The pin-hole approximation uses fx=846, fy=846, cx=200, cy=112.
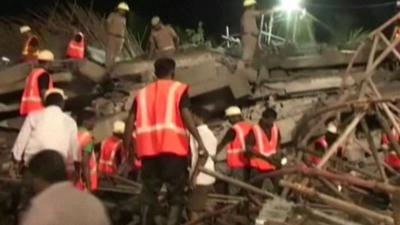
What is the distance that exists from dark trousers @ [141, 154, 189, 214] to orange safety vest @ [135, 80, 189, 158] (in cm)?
8

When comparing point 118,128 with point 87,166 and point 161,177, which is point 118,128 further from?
point 161,177

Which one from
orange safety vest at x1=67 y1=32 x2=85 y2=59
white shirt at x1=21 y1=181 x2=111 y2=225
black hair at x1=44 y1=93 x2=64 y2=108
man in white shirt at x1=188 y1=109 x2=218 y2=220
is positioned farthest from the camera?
orange safety vest at x1=67 y1=32 x2=85 y2=59

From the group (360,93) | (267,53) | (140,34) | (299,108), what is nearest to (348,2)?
(140,34)

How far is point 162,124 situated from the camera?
777cm

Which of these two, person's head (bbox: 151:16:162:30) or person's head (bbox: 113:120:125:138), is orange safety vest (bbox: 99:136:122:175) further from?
person's head (bbox: 151:16:162:30)

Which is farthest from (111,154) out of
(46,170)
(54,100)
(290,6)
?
(290,6)

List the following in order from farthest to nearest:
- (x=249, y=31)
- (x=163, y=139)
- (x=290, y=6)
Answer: (x=290, y=6), (x=249, y=31), (x=163, y=139)

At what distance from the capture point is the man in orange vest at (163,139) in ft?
25.5

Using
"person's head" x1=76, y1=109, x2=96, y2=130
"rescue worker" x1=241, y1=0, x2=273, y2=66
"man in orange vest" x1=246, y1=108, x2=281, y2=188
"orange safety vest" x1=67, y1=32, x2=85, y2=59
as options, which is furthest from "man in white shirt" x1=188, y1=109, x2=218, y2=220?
"orange safety vest" x1=67, y1=32, x2=85, y2=59

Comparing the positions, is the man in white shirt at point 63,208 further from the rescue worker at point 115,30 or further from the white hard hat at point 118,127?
the rescue worker at point 115,30

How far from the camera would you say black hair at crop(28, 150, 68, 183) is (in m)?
5.42

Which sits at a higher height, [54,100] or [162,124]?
[54,100]

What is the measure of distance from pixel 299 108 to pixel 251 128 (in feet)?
16.7

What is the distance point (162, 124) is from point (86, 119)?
9789mm
